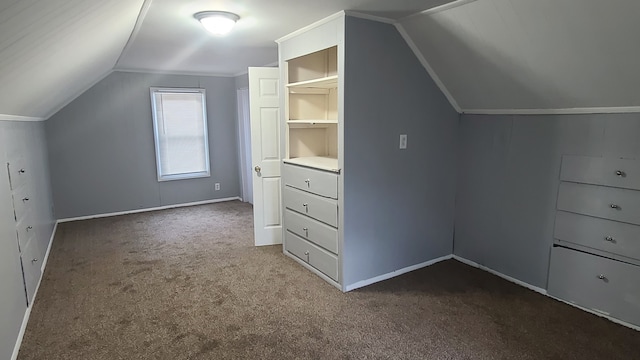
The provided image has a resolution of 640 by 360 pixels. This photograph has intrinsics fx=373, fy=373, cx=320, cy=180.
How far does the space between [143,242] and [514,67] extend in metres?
4.03

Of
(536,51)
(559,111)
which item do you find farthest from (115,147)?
(559,111)

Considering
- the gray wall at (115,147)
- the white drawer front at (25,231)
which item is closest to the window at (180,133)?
the gray wall at (115,147)

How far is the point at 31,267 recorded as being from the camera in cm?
294

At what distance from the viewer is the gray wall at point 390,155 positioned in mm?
2846

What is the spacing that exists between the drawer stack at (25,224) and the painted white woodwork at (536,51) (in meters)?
3.13

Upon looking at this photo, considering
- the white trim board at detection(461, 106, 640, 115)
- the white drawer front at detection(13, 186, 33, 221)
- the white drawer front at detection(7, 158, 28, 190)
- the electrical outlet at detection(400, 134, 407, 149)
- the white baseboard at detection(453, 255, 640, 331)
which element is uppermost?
the white trim board at detection(461, 106, 640, 115)

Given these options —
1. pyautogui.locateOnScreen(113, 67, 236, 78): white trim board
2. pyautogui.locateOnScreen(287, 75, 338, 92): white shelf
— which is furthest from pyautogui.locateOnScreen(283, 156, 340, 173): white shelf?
pyautogui.locateOnScreen(113, 67, 236, 78): white trim board

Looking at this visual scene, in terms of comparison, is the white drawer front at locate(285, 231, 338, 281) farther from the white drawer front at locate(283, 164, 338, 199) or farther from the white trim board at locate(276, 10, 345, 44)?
the white trim board at locate(276, 10, 345, 44)

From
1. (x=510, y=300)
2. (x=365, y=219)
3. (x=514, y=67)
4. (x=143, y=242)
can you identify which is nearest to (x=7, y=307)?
(x=143, y=242)

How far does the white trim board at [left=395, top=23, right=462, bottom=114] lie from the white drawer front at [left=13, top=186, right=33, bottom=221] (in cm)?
312

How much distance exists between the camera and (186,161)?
19.5 feet

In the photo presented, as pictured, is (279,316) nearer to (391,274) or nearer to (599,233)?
(391,274)

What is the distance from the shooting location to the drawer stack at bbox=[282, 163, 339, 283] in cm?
305

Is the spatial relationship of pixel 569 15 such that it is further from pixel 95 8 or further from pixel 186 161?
pixel 186 161
